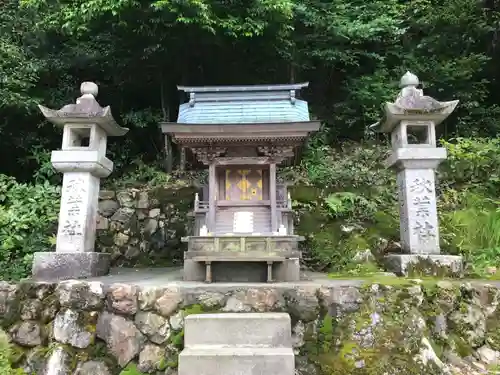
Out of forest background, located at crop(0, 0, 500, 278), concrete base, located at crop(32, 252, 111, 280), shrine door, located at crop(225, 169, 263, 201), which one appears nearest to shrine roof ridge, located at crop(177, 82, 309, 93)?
shrine door, located at crop(225, 169, 263, 201)

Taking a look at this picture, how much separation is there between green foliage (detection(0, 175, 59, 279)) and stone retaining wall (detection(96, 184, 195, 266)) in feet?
4.64

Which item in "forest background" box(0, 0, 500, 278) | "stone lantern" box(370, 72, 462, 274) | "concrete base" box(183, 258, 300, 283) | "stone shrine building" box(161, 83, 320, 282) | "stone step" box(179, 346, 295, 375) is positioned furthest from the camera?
"forest background" box(0, 0, 500, 278)

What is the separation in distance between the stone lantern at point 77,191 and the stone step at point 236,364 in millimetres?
3403

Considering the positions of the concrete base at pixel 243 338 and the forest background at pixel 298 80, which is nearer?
the concrete base at pixel 243 338

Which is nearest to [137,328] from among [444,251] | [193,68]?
[444,251]

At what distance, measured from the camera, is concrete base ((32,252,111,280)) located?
6.33 metres

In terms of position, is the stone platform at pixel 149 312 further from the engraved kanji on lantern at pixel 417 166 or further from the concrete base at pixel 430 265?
the engraved kanji on lantern at pixel 417 166

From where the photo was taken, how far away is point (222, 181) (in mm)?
7703

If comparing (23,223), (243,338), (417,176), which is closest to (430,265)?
(417,176)

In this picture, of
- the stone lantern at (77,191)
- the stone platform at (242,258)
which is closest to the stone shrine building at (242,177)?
the stone platform at (242,258)

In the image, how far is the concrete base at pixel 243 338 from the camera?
4.02 meters

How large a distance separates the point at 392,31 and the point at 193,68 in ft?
22.9

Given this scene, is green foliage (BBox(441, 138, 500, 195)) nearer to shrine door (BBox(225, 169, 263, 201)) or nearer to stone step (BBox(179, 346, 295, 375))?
shrine door (BBox(225, 169, 263, 201))

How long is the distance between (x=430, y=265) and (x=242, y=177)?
151 inches
